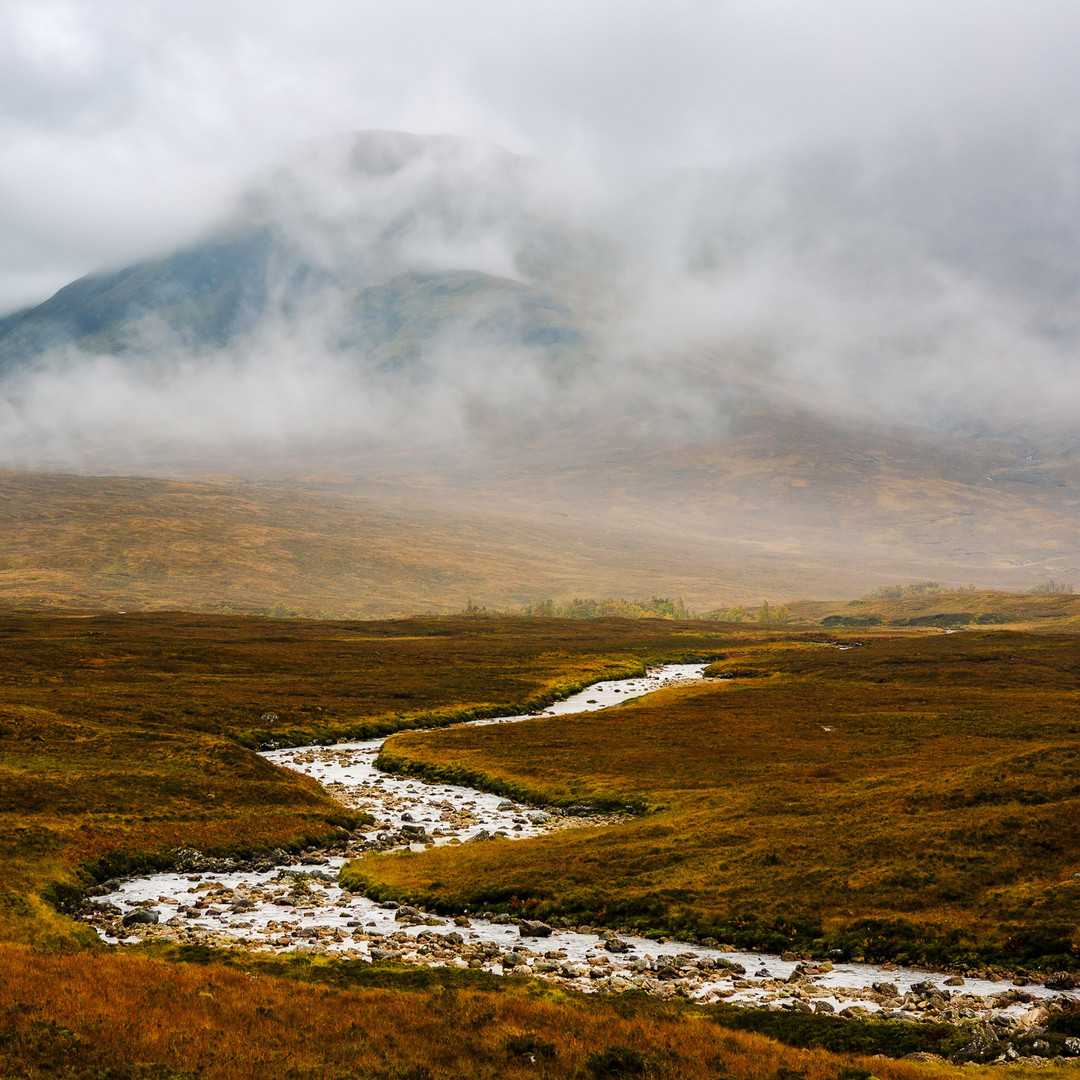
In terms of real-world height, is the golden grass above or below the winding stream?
above

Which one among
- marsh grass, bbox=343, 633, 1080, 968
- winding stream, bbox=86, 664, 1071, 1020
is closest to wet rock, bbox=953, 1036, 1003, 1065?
winding stream, bbox=86, 664, 1071, 1020

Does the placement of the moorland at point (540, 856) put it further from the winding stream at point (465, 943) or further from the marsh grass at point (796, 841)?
the winding stream at point (465, 943)

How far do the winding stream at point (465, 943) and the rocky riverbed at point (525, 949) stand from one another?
57 millimetres

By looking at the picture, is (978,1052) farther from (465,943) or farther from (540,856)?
(540,856)

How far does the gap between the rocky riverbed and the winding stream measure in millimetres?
57

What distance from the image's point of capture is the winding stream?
91.6ft

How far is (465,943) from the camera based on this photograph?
110 ft

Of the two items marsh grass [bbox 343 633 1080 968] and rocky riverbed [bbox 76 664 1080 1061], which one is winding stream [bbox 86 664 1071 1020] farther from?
marsh grass [bbox 343 633 1080 968]

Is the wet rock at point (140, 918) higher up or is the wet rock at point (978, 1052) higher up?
the wet rock at point (978, 1052)

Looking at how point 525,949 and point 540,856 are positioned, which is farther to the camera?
point 540,856

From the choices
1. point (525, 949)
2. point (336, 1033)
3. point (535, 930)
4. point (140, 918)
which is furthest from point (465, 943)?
point (140, 918)

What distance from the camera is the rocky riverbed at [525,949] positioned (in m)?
26.5

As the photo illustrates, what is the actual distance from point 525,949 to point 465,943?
2.33 m

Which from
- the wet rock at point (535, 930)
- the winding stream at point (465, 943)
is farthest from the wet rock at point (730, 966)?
the wet rock at point (535, 930)
